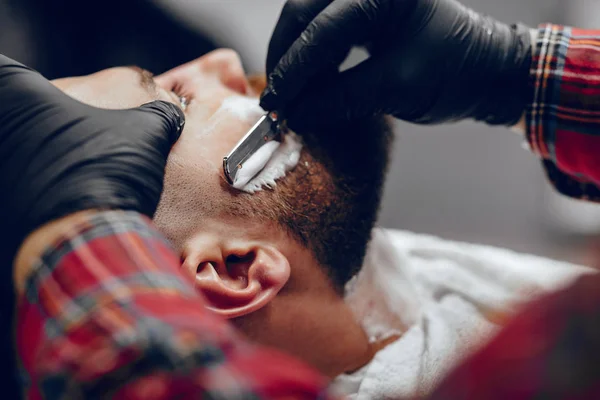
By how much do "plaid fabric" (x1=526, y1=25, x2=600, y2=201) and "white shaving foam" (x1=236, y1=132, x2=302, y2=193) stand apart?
0.51 meters

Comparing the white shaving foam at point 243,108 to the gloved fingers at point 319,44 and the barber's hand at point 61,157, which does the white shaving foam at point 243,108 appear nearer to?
the gloved fingers at point 319,44

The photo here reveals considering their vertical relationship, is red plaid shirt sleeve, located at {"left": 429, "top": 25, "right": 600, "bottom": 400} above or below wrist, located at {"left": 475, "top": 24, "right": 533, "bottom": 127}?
above

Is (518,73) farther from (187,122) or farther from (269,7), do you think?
(269,7)

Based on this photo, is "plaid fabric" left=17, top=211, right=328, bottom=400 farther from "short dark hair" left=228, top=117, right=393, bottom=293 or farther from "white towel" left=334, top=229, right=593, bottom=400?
"white towel" left=334, top=229, right=593, bottom=400

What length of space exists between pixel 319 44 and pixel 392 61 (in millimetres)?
158

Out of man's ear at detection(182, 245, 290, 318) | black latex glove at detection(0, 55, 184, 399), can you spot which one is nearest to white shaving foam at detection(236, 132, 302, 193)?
man's ear at detection(182, 245, 290, 318)

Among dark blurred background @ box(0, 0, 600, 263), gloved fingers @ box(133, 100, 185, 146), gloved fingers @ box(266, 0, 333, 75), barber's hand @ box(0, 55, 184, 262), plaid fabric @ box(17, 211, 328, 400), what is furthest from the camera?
dark blurred background @ box(0, 0, 600, 263)

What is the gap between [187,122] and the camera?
1.03 metres

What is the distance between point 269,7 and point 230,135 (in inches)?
53.6

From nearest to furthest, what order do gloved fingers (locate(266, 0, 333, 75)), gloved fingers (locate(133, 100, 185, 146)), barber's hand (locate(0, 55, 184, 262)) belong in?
barber's hand (locate(0, 55, 184, 262)) < gloved fingers (locate(133, 100, 185, 146)) < gloved fingers (locate(266, 0, 333, 75))

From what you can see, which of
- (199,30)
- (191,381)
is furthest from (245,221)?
(199,30)

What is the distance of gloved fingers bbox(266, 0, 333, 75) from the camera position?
1062 mm

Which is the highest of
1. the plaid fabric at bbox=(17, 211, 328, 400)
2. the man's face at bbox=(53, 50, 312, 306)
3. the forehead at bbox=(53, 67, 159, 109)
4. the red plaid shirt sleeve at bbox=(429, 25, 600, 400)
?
the red plaid shirt sleeve at bbox=(429, 25, 600, 400)

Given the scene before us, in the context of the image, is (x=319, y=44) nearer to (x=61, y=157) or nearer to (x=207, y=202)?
(x=207, y=202)
